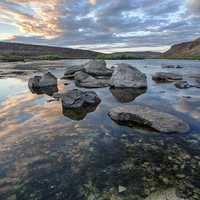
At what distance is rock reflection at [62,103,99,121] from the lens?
11.5 meters

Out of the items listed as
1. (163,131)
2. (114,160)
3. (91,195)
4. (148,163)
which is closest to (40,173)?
(91,195)

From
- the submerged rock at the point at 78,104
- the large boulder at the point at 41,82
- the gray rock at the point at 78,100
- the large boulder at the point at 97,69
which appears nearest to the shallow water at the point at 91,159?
the submerged rock at the point at 78,104

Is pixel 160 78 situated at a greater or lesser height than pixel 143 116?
lesser

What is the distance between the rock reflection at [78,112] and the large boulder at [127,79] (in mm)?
7745

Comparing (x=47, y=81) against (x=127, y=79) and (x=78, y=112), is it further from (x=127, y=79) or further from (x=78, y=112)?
(x=78, y=112)

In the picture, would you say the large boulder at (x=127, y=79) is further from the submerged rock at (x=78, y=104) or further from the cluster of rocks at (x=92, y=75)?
the submerged rock at (x=78, y=104)

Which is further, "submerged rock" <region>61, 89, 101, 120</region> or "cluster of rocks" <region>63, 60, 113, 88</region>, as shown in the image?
"cluster of rocks" <region>63, 60, 113, 88</region>

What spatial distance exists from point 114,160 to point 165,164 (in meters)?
1.55

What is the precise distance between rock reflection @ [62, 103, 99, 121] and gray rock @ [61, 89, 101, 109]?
33 cm

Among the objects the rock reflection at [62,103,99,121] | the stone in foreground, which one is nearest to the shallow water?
the rock reflection at [62,103,99,121]

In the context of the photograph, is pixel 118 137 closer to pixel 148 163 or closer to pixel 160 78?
pixel 148 163

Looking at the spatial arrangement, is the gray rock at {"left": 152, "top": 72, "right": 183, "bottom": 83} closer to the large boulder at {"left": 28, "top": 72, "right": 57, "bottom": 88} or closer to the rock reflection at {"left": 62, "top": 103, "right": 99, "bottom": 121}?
the large boulder at {"left": 28, "top": 72, "right": 57, "bottom": 88}

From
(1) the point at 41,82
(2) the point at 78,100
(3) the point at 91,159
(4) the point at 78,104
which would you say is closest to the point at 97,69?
(1) the point at 41,82

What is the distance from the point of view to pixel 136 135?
8.85m
